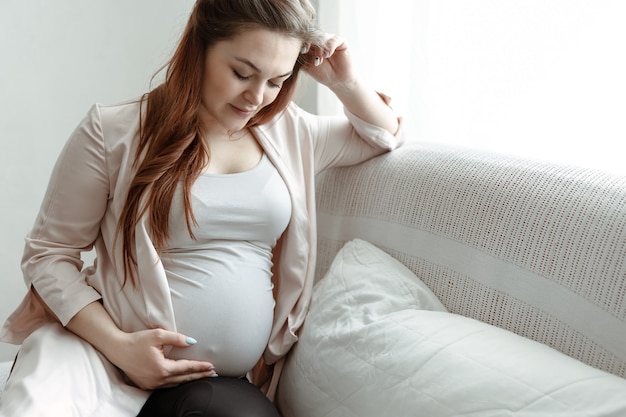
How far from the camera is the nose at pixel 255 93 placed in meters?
1.33

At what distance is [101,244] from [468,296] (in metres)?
0.71

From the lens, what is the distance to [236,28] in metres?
1.29

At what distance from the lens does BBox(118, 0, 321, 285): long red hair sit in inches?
52.3

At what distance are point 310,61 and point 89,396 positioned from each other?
2.50 feet

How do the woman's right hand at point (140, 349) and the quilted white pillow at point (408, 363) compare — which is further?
the woman's right hand at point (140, 349)

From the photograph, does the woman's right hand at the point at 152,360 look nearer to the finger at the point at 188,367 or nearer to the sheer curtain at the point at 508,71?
the finger at the point at 188,367

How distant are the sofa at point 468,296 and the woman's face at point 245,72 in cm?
37

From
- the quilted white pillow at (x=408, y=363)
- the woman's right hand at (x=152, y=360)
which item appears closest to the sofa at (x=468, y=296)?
the quilted white pillow at (x=408, y=363)

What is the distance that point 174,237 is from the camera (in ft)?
4.57

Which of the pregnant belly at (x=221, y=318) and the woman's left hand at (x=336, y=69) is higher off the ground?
the woman's left hand at (x=336, y=69)

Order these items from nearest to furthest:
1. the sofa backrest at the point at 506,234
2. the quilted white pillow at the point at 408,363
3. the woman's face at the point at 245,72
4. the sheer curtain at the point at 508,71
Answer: the quilted white pillow at the point at 408,363
the sofa backrest at the point at 506,234
the woman's face at the point at 245,72
the sheer curtain at the point at 508,71

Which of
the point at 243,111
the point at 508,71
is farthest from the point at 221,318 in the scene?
the point at 508,71

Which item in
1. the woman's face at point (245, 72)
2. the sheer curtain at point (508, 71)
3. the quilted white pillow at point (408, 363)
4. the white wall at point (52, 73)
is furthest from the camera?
the white wall at point (52, 73)

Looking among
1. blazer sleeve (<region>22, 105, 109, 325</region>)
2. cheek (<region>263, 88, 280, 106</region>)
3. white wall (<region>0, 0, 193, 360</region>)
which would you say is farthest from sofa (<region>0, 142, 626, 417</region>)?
white wall (<region>0, 0, 193, 360</region>)
